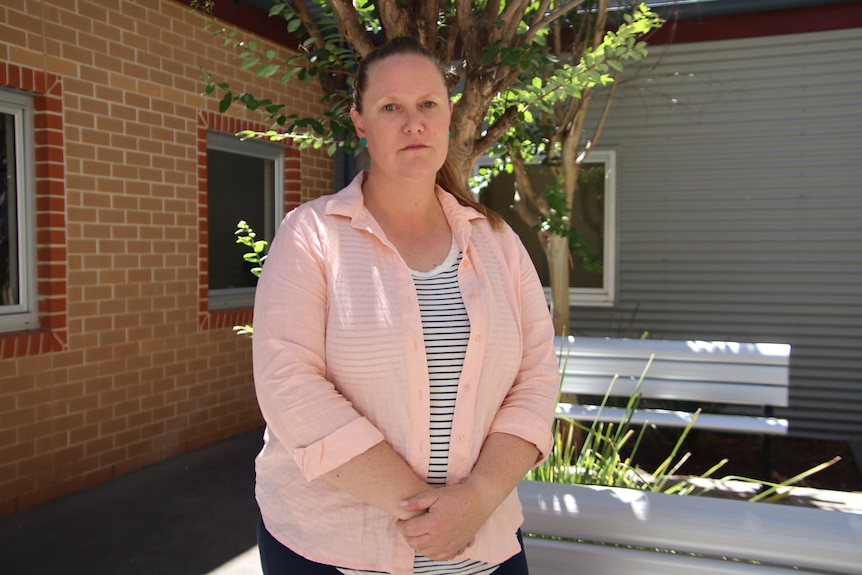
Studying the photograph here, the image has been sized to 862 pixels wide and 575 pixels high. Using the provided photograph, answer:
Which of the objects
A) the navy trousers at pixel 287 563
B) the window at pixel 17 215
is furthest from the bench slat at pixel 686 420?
the window at pixel 17 215

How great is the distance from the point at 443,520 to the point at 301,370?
0.42 meters

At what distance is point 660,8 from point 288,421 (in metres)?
6.30

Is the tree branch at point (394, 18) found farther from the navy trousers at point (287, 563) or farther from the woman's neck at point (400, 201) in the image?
the navy trousers at point (287, 563)

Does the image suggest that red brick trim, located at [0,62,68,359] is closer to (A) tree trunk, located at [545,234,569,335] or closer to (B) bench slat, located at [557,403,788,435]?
(B) bench slat, located at [557,403,788,435]

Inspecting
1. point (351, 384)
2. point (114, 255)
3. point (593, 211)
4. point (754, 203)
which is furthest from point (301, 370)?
point (754, 203)

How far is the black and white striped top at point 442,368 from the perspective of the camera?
1675mm

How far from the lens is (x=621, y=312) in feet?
24.3

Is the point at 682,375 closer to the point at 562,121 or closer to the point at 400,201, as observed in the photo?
the point at 562,121

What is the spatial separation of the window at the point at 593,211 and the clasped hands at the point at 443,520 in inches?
233

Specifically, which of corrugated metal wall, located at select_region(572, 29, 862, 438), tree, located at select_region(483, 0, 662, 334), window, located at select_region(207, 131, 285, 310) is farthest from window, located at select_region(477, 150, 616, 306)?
window, located at select_region(207, 131, 285, 310)

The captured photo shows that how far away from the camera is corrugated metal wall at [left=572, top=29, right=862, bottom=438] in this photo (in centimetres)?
679

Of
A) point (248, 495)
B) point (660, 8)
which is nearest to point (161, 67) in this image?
point (248, 495)

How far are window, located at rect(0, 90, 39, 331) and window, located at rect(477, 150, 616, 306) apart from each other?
416cm

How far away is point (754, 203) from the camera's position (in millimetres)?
6980
